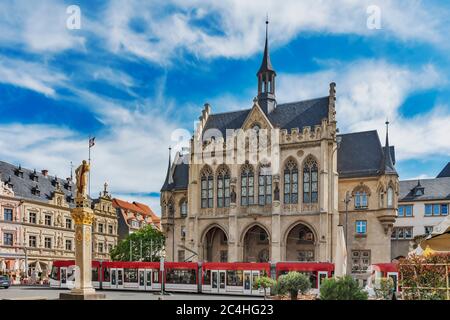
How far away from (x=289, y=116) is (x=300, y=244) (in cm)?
1304

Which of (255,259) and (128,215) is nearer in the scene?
(255,259)

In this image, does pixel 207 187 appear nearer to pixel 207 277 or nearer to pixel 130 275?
pixel 130 275

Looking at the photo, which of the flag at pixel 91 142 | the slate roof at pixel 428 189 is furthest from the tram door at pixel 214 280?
the slate roof at pixel 428 189

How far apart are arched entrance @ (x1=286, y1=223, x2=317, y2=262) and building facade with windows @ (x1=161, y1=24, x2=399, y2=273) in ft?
0.31

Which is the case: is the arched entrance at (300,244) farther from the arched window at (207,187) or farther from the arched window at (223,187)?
the arched window at (207,187)

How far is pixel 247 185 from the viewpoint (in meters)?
54.2

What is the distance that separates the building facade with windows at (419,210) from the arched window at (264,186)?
15.5 m

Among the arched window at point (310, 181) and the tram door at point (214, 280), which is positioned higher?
the arched window at point (310, 181)

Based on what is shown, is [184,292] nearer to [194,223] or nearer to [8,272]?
[194,223]

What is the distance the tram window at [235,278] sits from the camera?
139 feet

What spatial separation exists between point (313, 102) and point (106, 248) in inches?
1674

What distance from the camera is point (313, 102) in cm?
5512

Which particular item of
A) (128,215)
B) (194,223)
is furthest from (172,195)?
(128,215)
